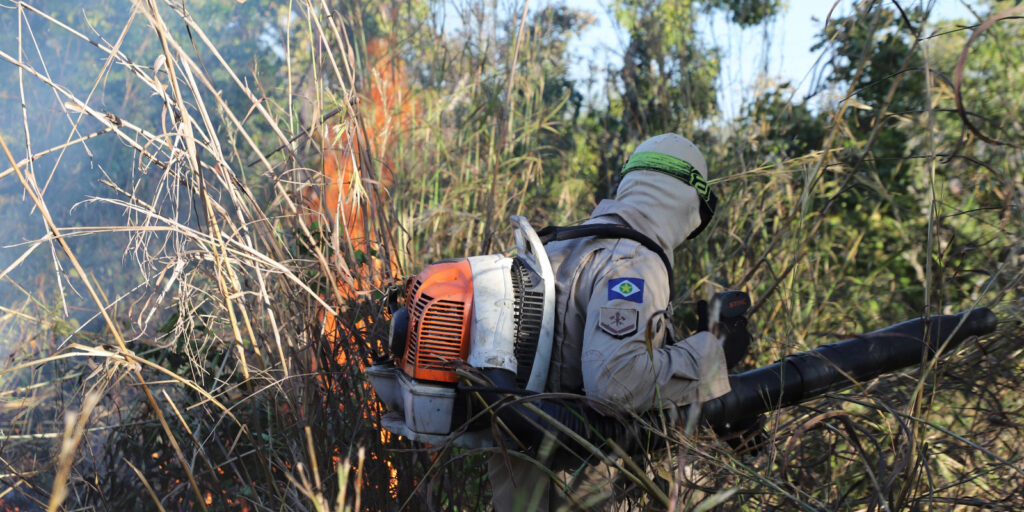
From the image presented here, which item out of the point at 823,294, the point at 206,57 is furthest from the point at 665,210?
the point at 206,57

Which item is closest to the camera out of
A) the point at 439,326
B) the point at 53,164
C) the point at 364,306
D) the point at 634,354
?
the point at 634,354

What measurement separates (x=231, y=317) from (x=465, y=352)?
24.0 inches

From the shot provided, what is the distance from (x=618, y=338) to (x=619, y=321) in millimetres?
40

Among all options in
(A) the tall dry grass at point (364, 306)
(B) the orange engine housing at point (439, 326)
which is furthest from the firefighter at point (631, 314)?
(B) the orange engine housing at point (439, 326)

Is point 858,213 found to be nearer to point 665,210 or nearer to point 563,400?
point 665,210

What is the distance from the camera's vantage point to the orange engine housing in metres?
1.77

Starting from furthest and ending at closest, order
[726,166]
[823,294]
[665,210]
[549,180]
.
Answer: [549,180] → [726,166] → [823,294] → [665,210]

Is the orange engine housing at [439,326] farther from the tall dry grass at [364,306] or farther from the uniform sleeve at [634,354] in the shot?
the uniform sleeve at [634,354]

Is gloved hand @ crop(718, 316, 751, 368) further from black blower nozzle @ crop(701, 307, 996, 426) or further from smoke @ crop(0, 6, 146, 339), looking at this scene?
smoke @ crop(0, 6, 146, 339)

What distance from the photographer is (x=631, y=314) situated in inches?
67.1

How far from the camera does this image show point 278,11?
462 centimetres

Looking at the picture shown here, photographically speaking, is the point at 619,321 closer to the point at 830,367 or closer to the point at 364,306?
the point at 830,367

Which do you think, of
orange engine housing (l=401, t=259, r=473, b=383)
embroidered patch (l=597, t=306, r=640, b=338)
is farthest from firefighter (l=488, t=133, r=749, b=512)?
orange engine housing (l=401, t=259, r=473, b=383)

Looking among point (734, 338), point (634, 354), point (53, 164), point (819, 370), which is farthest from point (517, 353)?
point (53, 164)
